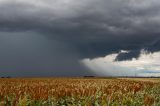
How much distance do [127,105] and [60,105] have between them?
3.10m

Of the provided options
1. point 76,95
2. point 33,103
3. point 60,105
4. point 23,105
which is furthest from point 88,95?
point 23,105

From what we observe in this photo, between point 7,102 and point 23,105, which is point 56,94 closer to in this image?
point 7,102

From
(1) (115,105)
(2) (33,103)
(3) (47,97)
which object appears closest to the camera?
(1) (115,105)

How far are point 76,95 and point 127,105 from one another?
3.93 metres

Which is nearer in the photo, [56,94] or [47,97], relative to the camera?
[47,97]

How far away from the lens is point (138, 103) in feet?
55.3

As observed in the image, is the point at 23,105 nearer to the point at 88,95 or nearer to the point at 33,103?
the point at 33,103

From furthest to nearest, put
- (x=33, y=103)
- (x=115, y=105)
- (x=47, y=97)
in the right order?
1. (x=47, y=97)
2. (x=33, y=103)
3. (x=115, y=105)

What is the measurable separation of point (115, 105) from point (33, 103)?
136 inches

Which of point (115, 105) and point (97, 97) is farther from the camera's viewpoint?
point (97, 97)

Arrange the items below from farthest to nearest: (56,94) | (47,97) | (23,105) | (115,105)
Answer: (56,94)
(47,97)
(115,105)
(23,105)

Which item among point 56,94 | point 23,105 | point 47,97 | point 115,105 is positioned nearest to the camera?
point 23,105

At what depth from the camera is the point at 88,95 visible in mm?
19078

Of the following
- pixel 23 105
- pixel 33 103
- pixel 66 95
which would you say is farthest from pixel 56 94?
pixel 23 105
